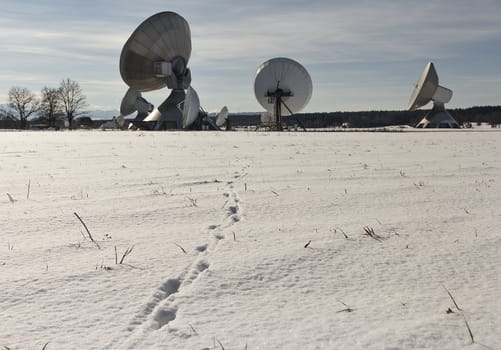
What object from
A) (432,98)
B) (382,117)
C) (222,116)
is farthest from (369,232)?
(382,117)

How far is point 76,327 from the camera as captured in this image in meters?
1.69

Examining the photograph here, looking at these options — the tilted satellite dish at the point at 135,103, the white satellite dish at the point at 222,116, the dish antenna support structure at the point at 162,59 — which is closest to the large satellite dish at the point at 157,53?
the dish antenna support structure at the point at 162,59

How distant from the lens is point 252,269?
2334 millimetres

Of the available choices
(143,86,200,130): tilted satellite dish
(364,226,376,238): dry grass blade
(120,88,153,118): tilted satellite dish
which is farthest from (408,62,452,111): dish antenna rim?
(364,226,376,238): dry grass blade

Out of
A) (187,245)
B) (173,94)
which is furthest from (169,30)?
(187,245)

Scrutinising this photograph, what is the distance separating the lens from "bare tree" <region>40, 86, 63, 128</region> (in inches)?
2557

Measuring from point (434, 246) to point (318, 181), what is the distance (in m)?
2.84

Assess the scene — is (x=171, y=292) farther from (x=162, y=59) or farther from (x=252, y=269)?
(x=162, y=59)

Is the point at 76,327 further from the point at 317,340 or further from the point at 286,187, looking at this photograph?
the point at 286,187

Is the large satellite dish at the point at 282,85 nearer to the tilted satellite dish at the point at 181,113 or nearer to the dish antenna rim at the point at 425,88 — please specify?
the tilted satellite dish at the point at 181,113

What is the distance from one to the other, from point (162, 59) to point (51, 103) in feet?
124

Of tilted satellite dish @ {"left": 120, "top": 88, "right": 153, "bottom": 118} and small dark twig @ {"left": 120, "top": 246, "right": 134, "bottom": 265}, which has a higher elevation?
tilted satellite dish @ {"left": 120, "top": 88, "right": 153, "bottom": 118}

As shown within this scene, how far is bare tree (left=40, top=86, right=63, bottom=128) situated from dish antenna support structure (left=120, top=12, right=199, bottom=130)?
34.5 meters

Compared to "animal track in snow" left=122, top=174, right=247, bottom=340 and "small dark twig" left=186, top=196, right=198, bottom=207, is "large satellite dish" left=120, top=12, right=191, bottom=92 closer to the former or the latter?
"small dark twig" left=186, top=196, right=198, bottom=207
